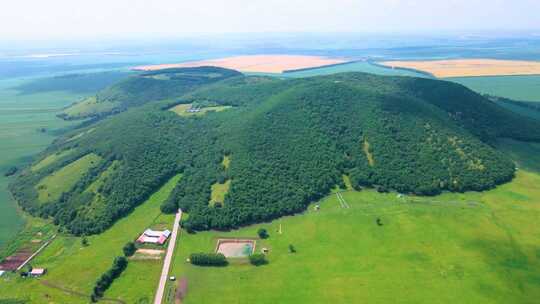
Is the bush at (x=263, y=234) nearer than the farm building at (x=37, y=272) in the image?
No

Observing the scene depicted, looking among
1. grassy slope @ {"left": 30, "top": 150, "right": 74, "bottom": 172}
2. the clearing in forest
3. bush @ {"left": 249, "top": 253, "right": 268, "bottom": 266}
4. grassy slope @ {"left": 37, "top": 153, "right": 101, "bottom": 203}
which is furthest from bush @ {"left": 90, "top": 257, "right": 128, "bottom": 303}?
grassy slope @ {"left": 30, "top": 150, "right": 74, "bottom": 172}

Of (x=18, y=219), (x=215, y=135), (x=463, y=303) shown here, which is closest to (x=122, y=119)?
(x=215, y=135)

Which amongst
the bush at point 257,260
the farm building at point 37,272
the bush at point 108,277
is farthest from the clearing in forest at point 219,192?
the farm building at point 37,272

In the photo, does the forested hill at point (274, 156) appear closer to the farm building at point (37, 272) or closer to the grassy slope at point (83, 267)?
the grassy slope at point (83, 267)

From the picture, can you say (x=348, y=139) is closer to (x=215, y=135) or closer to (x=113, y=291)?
(x=215, y=135)

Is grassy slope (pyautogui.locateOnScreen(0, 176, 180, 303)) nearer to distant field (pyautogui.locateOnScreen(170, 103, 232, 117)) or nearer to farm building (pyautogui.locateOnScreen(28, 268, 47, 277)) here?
farm building (pyautogui.locateOnScreen(28, 268, 47, 277))
